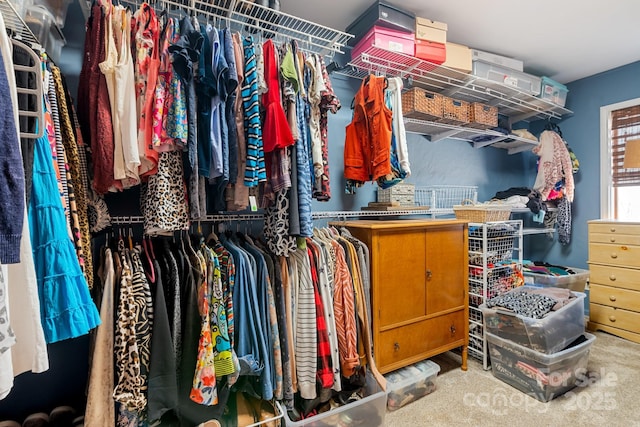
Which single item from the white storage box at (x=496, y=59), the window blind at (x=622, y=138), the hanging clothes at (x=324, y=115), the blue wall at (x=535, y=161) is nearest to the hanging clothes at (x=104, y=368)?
the hanging clothes at (x=324, y=115)

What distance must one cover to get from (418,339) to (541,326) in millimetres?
684

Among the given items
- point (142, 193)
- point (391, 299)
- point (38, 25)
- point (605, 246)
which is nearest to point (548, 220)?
point (605, 246)

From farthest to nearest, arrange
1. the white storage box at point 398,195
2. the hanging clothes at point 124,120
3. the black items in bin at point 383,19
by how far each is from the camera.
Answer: the white storage box at point 398,195, the black items in bin at point 383,19, the hanging clothes at point 124,120

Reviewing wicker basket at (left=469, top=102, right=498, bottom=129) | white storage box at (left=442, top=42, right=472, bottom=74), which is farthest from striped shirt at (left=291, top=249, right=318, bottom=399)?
wicker basket at (left=469, top=102, right=498, bottom=129)

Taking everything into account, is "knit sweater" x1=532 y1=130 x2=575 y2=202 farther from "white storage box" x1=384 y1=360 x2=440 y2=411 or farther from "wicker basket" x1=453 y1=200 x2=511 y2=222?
"white storage box" x1=384 y1=360 x2=440 y2=411

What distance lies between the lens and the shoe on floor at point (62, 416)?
1.37 metres

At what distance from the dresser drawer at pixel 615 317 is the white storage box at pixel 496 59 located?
219cm

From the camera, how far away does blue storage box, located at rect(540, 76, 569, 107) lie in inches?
110

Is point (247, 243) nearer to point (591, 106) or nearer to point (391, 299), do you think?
point (391, 299)

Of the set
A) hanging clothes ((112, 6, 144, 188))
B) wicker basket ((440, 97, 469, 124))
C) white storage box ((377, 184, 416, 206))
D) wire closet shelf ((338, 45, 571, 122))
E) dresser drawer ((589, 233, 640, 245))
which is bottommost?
dresser drawer ((589, 233, 640, 245))

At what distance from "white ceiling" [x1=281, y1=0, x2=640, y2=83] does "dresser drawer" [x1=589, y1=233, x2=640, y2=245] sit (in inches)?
60.5

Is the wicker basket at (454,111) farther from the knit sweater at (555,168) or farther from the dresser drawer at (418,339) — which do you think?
the dresser drawer at (418,339)

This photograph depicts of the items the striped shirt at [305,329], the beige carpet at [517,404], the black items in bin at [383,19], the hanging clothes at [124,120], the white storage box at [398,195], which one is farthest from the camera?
the white storage box at [398,195]

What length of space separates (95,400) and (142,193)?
0.79 meters
